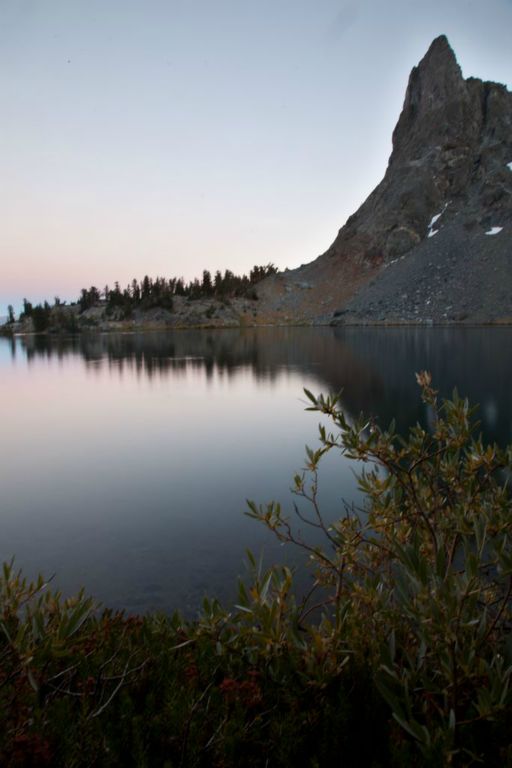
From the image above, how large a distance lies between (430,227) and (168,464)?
509ft

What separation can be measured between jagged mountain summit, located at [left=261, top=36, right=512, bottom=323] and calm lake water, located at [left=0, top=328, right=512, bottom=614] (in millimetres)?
84596

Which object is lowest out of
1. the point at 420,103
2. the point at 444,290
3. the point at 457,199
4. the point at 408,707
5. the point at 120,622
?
the point at 120,622

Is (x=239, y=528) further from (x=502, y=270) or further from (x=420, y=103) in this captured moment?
(x=420, y=103)

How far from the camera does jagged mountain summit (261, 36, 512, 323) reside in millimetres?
119938

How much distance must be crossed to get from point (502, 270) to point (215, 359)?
88543mm

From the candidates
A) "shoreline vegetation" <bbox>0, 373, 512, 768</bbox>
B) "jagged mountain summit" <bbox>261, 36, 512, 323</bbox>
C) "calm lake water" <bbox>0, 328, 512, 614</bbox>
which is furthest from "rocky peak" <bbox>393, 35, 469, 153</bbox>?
"shoreline vegetation" <bbox>0, 373, 512, 768</bbox>

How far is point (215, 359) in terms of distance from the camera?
56.7 m

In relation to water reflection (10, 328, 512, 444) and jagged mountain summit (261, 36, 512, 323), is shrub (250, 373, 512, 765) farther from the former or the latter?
jagged mountain summit (261, 36, 512, 323)

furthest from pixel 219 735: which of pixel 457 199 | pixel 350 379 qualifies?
pixel 457 199

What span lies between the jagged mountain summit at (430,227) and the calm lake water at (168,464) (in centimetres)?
8460

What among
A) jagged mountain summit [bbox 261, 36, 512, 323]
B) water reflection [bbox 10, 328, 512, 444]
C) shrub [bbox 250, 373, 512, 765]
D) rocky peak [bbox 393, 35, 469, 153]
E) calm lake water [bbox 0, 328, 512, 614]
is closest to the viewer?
shrub [bbox 250, 373, 512, 765]

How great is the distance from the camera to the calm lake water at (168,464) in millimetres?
9773

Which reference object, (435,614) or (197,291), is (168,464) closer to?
(435,614)

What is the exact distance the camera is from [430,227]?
496ft
